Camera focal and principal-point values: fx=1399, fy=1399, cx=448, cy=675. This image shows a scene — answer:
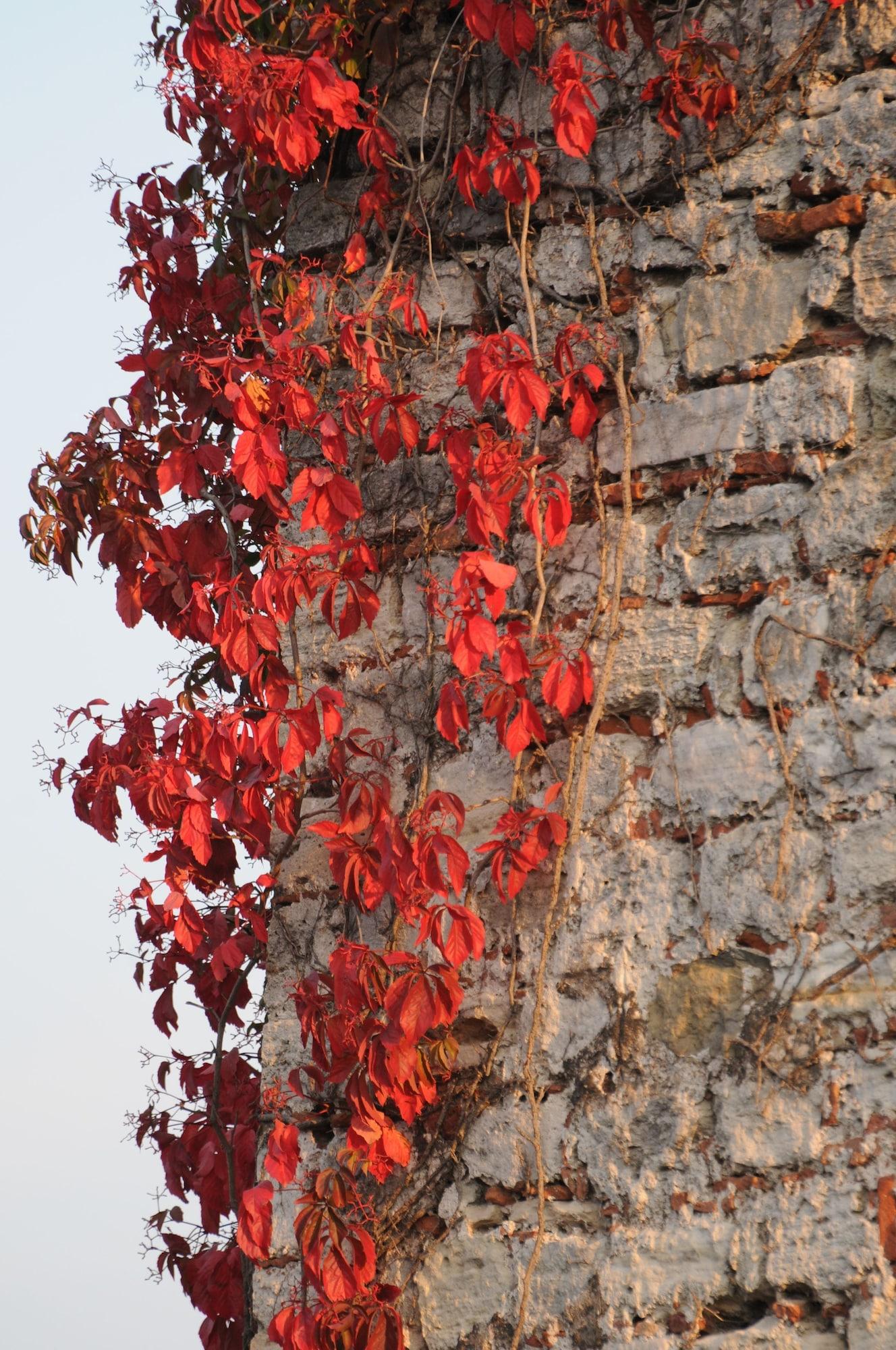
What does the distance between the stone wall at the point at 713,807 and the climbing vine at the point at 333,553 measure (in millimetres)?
51

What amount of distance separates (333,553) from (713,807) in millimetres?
851

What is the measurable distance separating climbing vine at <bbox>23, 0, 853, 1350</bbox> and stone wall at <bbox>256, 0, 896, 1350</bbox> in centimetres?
5

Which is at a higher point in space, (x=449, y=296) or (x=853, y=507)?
(x=449, y=296)

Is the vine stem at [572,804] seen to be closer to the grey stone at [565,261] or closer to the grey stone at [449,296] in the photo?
the grey stone at [565,261]

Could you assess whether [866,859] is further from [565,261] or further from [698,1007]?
[565,261]

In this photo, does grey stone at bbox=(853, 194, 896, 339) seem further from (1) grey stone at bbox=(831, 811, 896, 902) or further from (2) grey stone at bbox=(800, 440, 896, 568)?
(1) grey stone at bbox=(831, 811, 896, 902)

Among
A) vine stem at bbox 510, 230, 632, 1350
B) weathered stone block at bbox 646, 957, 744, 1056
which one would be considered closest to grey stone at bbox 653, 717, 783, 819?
vine stem at bbox 510, 230, 632, 1350

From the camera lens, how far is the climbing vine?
2.36m

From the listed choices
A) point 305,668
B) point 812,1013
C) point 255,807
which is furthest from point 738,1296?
point 305,668

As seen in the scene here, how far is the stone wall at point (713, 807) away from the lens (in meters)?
2.09

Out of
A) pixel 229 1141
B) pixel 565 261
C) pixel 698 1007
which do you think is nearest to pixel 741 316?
pixel 565 261

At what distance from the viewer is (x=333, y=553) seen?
261 centimetres

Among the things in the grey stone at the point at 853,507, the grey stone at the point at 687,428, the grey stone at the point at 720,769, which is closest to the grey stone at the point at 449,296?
the grey stone at the point at 687,428

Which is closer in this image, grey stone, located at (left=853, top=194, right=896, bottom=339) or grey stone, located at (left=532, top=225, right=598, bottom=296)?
grey stone, located at (left=853, top=194, right=896, bottom=339)
